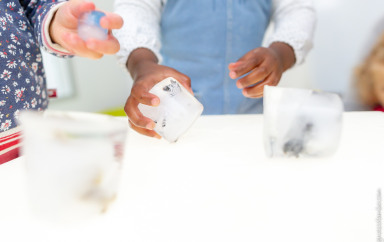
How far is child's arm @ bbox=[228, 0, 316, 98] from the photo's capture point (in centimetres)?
46

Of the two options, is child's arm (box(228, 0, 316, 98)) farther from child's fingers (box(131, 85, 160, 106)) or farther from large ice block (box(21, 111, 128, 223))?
large ice block (box(21, 111, 128, 223))

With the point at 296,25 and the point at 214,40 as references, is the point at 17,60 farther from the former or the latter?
the point at 296,25

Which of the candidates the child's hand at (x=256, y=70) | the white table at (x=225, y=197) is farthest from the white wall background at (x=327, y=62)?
the white table at (x=225, y=197)

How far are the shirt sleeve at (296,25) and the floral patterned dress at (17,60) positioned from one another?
422 mm

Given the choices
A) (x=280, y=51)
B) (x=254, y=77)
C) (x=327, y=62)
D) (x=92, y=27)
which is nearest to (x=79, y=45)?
(x=92, y=27)

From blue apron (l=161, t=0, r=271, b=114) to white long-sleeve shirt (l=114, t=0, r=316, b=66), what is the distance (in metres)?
0.04

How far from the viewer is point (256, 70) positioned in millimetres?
465

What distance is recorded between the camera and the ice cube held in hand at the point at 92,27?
285mm

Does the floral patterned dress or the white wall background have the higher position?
the floral patterned dress

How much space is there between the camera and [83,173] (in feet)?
0.71

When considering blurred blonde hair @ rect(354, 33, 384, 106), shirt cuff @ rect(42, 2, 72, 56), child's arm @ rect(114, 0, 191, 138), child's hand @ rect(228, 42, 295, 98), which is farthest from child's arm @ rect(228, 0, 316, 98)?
blurred blonde hair @ rect(354, 33, 384, 106)

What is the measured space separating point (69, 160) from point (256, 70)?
33cm

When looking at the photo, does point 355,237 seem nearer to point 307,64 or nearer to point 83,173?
point 83,173

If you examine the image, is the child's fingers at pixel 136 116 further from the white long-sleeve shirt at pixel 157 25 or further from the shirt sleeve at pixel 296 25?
the shirt sleeve at pixel 296 25
